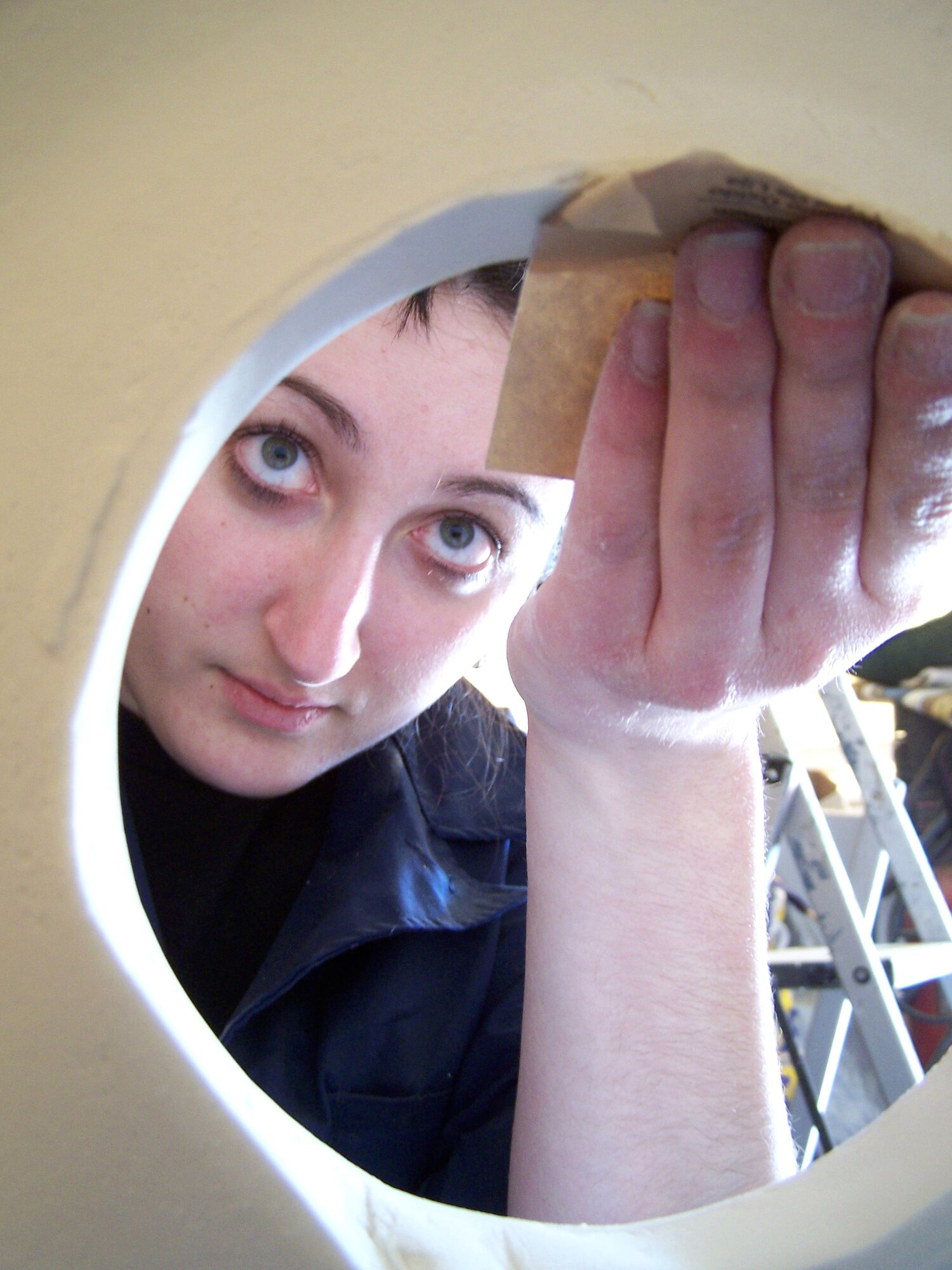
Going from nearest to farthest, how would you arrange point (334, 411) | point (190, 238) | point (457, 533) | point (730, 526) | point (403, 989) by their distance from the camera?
point (190, 238) → point (730, 526) → point (334, 411) → point (457, 533) → point (403, 989)

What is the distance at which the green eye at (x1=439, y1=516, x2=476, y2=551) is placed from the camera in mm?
616

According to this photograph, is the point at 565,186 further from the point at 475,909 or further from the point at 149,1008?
the point at 475,909

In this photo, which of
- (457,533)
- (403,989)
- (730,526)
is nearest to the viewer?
(730,526)

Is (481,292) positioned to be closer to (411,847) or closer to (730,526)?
(730,526)

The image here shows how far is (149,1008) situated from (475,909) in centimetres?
51

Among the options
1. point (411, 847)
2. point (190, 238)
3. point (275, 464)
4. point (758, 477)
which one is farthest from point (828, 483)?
point (411, 847)

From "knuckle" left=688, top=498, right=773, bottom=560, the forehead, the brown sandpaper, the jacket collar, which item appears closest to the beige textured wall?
the brown sandpaper

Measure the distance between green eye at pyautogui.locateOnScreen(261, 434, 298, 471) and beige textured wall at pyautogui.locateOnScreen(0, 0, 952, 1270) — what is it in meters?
0.28

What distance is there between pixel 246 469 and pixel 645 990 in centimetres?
39

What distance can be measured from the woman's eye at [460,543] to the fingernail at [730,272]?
320 millimetres

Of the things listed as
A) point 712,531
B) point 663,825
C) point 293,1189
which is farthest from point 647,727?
point 293,1189

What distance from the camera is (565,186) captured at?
26 centimetres

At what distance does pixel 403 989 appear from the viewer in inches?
28.8

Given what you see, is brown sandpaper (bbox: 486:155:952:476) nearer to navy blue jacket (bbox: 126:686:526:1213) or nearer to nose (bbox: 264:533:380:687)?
nose (bbox: 264:533:380:687)
